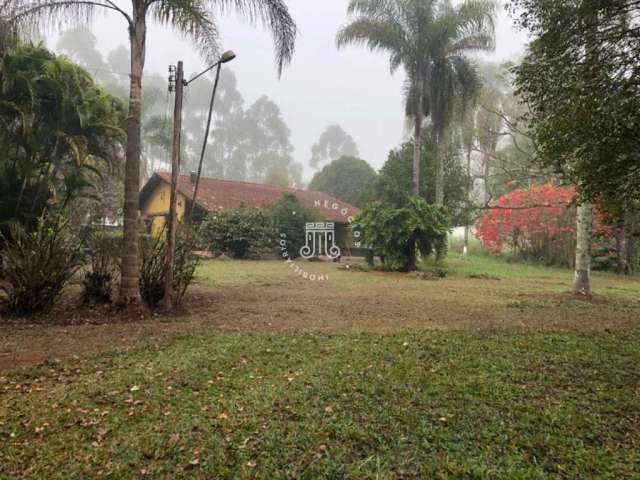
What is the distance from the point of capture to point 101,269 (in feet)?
20.2

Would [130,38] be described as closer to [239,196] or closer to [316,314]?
[316,314]

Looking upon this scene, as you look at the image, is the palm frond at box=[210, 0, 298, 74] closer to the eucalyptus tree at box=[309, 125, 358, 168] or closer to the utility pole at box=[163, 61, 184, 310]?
the utility pole at box=[163, 61, 184, 310]

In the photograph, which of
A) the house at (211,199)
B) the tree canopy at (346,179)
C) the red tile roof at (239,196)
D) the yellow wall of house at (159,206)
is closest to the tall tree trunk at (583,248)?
the house at (211,199)

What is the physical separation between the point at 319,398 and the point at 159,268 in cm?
410

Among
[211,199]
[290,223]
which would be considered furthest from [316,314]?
[211,199]

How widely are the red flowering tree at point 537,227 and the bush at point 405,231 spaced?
4361 millimetres

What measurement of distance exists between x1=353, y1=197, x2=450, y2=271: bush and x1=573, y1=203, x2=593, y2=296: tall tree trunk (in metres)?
4.81

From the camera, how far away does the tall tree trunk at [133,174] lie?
5727 millimetres

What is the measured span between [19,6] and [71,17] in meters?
0.67

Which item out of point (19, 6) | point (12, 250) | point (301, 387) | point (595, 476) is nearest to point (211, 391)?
point (301, 387)

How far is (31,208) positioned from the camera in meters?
7.80

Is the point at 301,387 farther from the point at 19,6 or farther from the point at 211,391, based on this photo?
the point at 19,6

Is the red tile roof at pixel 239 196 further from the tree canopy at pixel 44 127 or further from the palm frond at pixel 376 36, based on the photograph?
the tree canopy at pixel 44 127

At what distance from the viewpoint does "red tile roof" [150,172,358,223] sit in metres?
20.3
